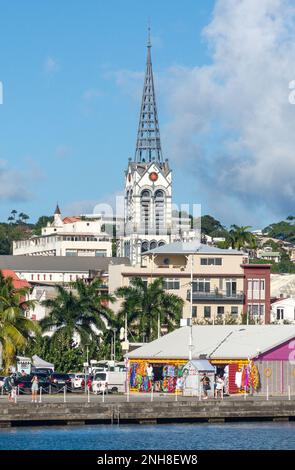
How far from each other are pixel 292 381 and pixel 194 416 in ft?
46.4

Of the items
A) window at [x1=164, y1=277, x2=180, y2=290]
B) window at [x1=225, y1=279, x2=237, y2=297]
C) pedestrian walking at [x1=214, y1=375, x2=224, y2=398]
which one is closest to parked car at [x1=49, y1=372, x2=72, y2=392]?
pedestrian walking at [x1=214, y1=375, x2=224, y2=398]

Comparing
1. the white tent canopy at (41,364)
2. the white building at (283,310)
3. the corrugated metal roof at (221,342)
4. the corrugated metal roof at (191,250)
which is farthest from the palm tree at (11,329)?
the white building at (283,310)

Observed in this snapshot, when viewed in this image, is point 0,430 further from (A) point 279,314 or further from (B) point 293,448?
(A) point 279,314

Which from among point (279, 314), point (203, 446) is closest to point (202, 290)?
point (279, 314)

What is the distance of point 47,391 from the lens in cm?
9062

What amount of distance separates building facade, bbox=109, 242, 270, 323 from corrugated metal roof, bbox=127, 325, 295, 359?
40.9 meters

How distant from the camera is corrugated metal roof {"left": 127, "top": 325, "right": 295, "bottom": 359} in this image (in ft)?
304

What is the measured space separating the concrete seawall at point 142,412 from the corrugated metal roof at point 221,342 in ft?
30.8

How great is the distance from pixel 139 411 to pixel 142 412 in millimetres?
166

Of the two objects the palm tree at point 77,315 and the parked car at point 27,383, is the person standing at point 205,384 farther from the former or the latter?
the palm tree at point 77,315

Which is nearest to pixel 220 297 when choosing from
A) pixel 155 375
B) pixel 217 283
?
pixel 217 283

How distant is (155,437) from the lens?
73.7 meters

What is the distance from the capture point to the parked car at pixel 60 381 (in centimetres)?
9306
